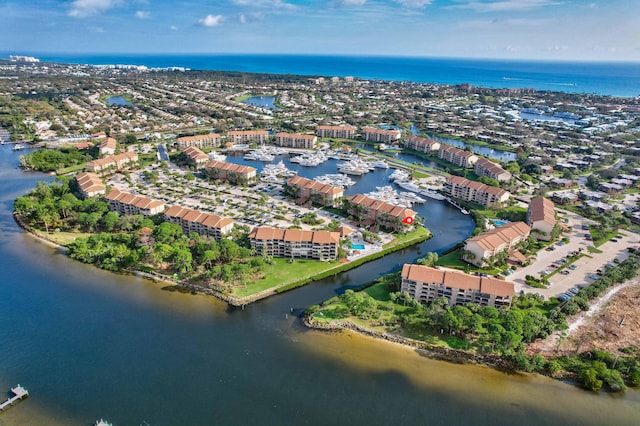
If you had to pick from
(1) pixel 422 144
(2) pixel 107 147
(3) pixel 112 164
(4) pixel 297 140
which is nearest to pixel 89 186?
(3) pixel 112 164

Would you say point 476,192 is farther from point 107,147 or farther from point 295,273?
point 107,147

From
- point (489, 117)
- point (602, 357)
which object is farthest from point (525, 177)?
point (489, 117)

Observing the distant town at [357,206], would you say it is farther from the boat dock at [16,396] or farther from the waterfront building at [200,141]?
the boat dock at [16,396]

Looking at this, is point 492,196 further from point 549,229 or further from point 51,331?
point 51,331

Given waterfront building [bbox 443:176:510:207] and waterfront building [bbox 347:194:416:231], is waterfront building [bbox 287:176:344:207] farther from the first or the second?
waterfront building [bbox 443:176:510:207]

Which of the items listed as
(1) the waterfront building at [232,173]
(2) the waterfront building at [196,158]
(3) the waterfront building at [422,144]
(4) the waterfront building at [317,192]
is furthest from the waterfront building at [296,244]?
(3) the waterfront building at [422,144]

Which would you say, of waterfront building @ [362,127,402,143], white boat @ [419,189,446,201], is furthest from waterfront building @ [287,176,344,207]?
waterfront building @ [362,127,402,143]
